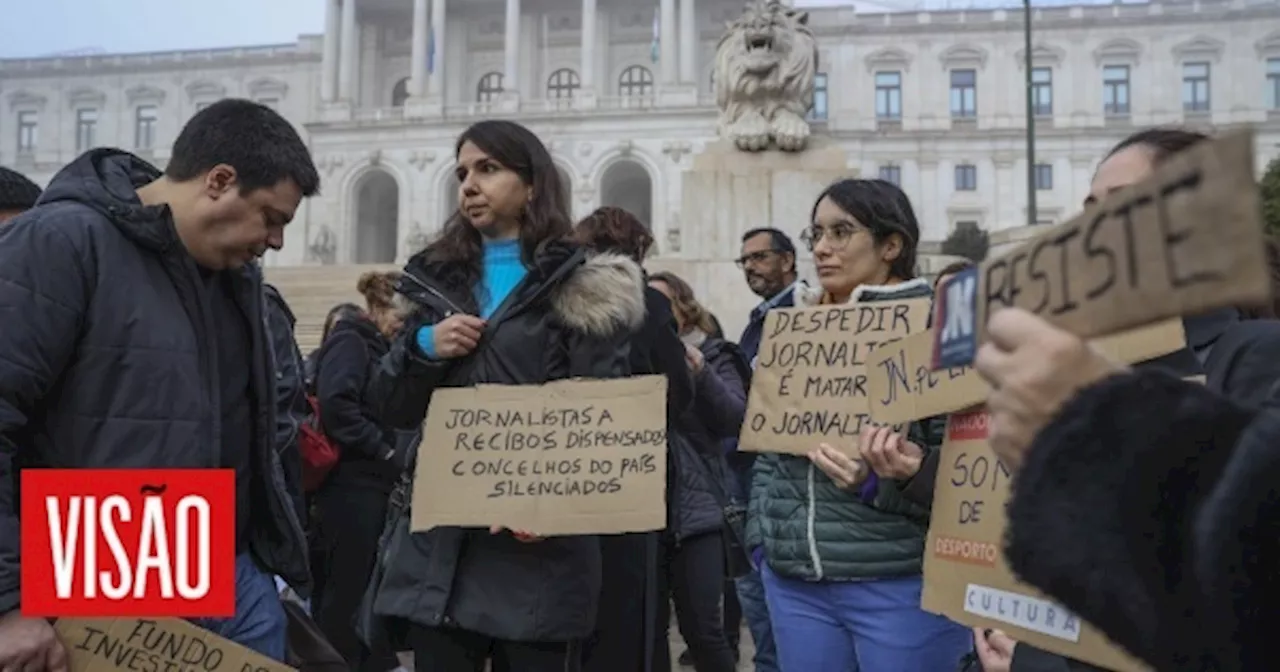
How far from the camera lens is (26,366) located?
2.17 meters

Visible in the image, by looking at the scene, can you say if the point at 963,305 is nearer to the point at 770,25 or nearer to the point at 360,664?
the point at 360,664

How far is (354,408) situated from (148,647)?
2.91 meters

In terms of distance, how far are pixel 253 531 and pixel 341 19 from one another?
6211 cm

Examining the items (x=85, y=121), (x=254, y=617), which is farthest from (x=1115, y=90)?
(x=254, y=617)

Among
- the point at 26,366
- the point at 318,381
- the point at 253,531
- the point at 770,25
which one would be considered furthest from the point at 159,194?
the point at 770,25

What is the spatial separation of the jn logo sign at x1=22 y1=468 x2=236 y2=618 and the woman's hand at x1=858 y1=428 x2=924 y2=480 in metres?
1.53

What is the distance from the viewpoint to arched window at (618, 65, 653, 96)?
59875 millimetres

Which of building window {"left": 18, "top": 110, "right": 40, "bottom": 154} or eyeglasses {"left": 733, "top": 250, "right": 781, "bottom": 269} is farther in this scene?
building window {"left": 18, "top": 110, "right": 40, "bottom": 154}

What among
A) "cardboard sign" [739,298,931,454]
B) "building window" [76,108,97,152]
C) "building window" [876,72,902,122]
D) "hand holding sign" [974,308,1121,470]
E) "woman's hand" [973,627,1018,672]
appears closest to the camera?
"hand holding sign" [974,308,1121,470]

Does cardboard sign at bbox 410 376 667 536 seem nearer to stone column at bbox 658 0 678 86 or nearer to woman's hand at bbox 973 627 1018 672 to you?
woman's hand at bbox 973 627 1018 672

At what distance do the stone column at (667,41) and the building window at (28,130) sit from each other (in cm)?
3998

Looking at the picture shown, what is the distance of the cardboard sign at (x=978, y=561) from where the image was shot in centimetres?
197

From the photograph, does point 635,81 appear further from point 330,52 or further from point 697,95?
point 330,52

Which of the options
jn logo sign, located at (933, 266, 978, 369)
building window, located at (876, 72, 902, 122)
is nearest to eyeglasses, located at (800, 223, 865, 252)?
jn logo sign, located at (933, 266, 978, 369)
